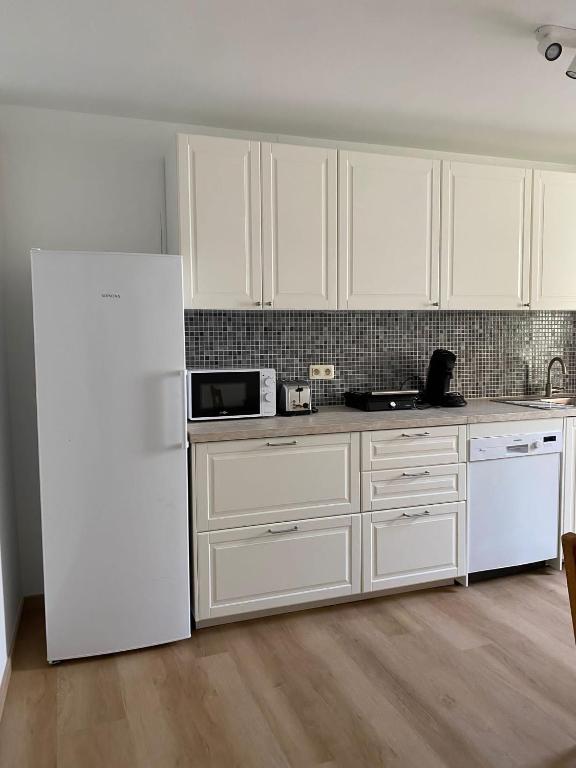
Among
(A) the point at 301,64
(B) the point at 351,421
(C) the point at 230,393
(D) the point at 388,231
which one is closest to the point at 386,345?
(D) the point at 388,231

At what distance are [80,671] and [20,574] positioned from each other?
73cm

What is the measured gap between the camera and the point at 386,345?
3484 millimetres

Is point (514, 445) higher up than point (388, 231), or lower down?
lower down

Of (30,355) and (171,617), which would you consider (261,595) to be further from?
(30,355)

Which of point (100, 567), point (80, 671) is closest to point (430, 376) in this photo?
point (100, 567)

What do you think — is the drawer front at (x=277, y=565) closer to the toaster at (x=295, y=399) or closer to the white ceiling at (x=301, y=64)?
the toaster at (x=295, y=399)

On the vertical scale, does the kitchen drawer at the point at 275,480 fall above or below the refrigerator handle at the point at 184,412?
below

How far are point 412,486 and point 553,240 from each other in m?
1.70

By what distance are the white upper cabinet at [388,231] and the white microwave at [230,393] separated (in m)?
0.58

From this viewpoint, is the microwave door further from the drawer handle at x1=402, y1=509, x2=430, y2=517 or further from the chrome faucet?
the chrome faucet

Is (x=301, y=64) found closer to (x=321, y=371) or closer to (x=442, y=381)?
(x=321, y=371)

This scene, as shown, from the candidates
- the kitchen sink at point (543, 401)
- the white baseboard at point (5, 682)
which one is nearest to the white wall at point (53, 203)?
the white baseboard at point (5, 682)

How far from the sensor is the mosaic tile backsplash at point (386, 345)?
3158 millimetres

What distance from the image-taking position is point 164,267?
7.91 feet
